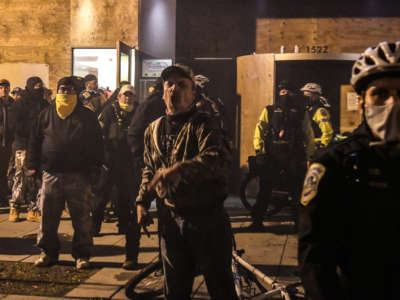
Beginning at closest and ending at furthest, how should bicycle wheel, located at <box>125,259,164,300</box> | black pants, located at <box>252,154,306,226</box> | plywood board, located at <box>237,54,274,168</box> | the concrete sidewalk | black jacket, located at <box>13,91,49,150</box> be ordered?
bicycle wheel, located at <box>125,259,164,300</box> < the concrete sidewalk < black pants, located at <box>252,154,306,226</box> < black jacket, located at <box>13,91,49,150</box> < plywood board, located at <box>237,54,274,168</box>

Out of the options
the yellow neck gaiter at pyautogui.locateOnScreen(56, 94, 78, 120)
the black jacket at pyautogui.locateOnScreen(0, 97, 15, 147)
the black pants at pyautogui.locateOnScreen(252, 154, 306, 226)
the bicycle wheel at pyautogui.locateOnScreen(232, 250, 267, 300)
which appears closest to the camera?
the bicycle wheel at pyautogui.locateOnScreen(232, 250, 267, 300)

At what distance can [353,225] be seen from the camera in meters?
2.21

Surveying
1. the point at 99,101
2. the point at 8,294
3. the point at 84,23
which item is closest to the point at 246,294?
the point at 8,294

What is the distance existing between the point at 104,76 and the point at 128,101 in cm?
566

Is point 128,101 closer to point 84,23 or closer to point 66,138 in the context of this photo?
point 66,138

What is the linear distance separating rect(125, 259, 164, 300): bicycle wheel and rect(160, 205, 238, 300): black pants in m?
1.83

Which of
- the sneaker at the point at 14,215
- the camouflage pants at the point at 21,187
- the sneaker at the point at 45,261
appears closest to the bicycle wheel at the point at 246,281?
the sneaker at the point at 45,261

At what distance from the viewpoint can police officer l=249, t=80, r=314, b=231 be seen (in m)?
9.05

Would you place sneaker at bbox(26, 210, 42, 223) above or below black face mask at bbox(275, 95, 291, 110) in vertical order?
below

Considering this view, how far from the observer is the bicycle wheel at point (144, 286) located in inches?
223

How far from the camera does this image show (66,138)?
275 inches

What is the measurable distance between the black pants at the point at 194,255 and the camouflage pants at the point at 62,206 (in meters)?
3.33

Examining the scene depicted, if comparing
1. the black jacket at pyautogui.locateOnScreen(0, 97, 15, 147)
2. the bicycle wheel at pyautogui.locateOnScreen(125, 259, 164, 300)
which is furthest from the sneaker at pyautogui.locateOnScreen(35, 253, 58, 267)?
the black jacket at pyautogui.locateOnScreen(0, 97, 15, 147)

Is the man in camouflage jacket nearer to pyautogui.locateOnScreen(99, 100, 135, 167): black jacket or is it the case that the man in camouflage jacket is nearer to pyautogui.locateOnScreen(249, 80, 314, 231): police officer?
pyautogui.locateOnScreen(99, 100, 135, 167): black jacket
